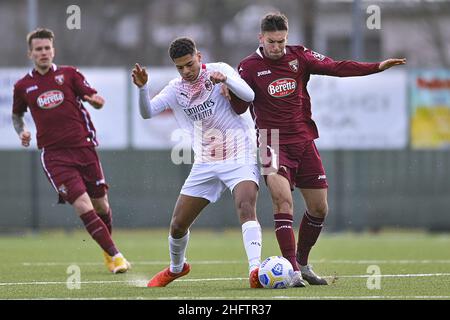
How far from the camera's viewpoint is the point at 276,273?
8.91m

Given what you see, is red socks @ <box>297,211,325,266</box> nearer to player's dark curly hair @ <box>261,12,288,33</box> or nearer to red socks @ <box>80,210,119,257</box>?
player's dark curly hair @ <box>261,12,288,33</box>

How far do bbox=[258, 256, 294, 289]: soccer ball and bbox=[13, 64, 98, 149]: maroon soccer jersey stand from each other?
347 centimetres

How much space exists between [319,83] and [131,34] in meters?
18.0

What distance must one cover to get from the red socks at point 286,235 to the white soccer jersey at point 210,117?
587 mm

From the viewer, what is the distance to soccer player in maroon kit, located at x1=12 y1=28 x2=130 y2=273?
11461 mm

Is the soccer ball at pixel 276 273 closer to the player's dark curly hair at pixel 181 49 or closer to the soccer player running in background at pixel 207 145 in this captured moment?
the soccer player running in background at pixel 207 145

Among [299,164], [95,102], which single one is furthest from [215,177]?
[95,102]

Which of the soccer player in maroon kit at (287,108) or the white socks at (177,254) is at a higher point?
the soccer player in maroon kit at (287,108)

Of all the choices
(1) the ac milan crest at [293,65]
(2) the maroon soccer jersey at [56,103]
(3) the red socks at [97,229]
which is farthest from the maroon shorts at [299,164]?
(2) the maroon soccer jersey at [56,103]

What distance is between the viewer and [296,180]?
9.87 meters

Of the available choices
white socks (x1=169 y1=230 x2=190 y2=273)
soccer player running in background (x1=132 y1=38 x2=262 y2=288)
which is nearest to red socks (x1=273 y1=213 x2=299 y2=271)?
soccer player running in background (x1=132 y1=38 x2=262 y2=288)

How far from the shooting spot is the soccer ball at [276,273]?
29.3 feet

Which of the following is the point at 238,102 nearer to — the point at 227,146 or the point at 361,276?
the point at 227,146

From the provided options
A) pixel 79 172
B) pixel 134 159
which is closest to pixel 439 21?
pixel 134 159
